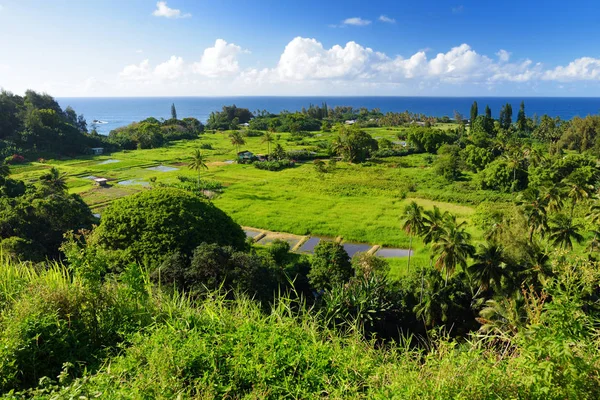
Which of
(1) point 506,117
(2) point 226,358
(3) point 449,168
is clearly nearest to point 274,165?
(3) point 449,168

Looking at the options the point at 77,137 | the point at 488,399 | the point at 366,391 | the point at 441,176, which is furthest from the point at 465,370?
the point at 77,137

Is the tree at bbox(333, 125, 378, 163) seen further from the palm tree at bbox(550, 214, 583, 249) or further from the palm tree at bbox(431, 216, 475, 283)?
the palm tree at bbox(431, 216, 475, 283)

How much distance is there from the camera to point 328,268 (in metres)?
21.7

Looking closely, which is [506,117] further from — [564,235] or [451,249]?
[451,249]

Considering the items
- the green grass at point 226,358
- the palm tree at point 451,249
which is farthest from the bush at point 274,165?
the green grass at point 226,358

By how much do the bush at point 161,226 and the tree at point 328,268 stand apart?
5705 mm

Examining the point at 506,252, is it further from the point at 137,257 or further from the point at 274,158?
the point at 274,158

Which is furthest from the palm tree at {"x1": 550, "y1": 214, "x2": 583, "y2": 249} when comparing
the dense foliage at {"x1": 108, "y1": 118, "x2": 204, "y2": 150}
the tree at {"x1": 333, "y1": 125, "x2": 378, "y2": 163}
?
the dense foliage at {"x1": 108, "y1": 118, "x2": 204, "y2": 150}

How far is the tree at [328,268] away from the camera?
21562 mm

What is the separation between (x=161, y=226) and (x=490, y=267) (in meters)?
18.0

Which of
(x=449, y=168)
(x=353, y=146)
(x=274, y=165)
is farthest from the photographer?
(x=353, y=146)

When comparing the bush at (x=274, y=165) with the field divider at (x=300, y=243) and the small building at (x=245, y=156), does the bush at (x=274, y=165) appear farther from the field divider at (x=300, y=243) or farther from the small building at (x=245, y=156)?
the field divider at (x=300, y=243)

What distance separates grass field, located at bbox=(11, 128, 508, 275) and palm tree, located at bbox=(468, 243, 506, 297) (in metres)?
7.04

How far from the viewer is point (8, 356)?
193 inches
